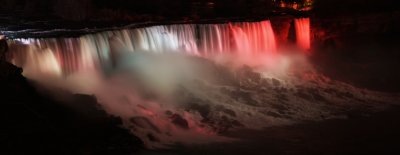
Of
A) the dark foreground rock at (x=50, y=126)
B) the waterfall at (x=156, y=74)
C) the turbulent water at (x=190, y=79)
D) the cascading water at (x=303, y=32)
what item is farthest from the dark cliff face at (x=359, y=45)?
the dark foreground rock at (x=50, y=126)

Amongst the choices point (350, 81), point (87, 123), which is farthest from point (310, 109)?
point (87, 123)

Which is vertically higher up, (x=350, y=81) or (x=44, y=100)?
(x=44, y=100)

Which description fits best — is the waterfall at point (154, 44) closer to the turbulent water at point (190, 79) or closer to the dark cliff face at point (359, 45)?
the turbulent water at point (190, 79)

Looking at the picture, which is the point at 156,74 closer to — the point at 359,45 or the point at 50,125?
the point at 50,125

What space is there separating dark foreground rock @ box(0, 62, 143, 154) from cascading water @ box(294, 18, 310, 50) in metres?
13.6

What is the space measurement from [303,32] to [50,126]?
16463 mm

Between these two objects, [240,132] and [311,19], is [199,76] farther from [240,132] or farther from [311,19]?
[311,19]

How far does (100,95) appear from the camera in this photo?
47.0ft

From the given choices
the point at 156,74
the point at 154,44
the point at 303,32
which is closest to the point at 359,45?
the point at 303,32

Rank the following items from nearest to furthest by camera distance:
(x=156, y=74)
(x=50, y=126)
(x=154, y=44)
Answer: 1. (x=50, y=126)
2. (x=156, y=74)
3. (x=154, y=44)

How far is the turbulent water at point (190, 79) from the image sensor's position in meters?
13.6

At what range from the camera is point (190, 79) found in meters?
17.2

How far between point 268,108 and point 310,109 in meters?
1.49

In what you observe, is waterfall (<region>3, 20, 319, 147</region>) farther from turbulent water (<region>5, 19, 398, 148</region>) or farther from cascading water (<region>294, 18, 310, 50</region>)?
cascading water (<region>294, 18, 310, 50</region>)
